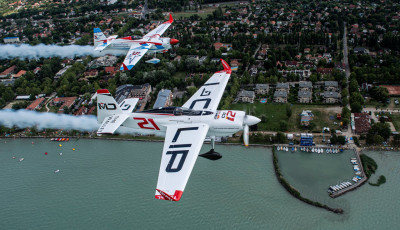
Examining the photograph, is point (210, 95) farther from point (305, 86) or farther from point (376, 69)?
point (376, 69)

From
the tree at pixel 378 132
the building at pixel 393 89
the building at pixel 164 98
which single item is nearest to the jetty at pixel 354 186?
the tree at pixel 378 132

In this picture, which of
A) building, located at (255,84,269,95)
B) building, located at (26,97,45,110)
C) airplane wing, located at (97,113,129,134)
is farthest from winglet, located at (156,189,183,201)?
building, located at (26,97,45,110)

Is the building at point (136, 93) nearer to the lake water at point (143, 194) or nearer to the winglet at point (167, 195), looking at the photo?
the lake water at point (143, 194)

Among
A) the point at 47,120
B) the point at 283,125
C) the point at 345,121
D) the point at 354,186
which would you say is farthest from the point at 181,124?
the point at 345,121

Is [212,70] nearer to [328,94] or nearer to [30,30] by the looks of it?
[328,94]

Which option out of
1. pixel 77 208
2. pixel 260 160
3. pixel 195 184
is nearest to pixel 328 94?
pixel 260 160

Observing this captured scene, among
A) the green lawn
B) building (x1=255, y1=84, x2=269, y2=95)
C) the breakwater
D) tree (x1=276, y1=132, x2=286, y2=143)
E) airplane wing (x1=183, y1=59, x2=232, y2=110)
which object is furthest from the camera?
the green lawn

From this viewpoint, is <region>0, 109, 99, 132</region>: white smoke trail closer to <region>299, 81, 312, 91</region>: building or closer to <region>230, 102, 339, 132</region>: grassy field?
<region>230, 102, 339, 132</region>: grassy field
